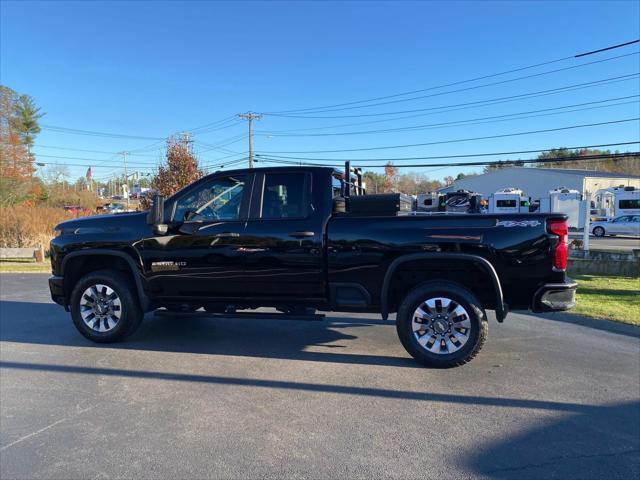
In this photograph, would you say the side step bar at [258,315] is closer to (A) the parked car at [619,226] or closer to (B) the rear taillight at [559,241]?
(B) the rear taillight at [559,241]

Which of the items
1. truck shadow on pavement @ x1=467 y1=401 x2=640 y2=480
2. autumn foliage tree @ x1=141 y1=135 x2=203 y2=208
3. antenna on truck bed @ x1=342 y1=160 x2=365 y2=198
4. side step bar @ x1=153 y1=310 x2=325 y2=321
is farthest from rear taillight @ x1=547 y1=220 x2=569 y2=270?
autumn foliage tree @ x1=141 y1=135 x2=203 y2=208

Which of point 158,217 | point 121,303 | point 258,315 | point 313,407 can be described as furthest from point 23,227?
point 313,407

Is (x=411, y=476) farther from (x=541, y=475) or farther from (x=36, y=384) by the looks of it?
(x=36, y=384)

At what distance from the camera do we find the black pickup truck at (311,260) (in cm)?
457

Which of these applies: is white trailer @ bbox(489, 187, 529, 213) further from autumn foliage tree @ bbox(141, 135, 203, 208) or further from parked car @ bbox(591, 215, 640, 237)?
autumn foliage tree @ bbox(141, 135, 203, 208)

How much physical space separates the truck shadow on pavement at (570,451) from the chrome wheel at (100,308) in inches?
174

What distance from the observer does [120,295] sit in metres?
5.47

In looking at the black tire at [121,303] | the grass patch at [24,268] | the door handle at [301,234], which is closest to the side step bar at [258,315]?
the black tire at [121,303]

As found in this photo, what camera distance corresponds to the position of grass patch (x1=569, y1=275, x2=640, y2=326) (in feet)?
22.9

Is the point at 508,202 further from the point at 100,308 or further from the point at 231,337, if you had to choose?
the point at 100,308

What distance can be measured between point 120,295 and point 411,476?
13.5 feet

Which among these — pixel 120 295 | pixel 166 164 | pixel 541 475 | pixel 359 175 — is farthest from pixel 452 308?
pixel 166 164

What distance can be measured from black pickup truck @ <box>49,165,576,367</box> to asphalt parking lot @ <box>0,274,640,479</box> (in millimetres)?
506

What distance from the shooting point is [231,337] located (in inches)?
232
